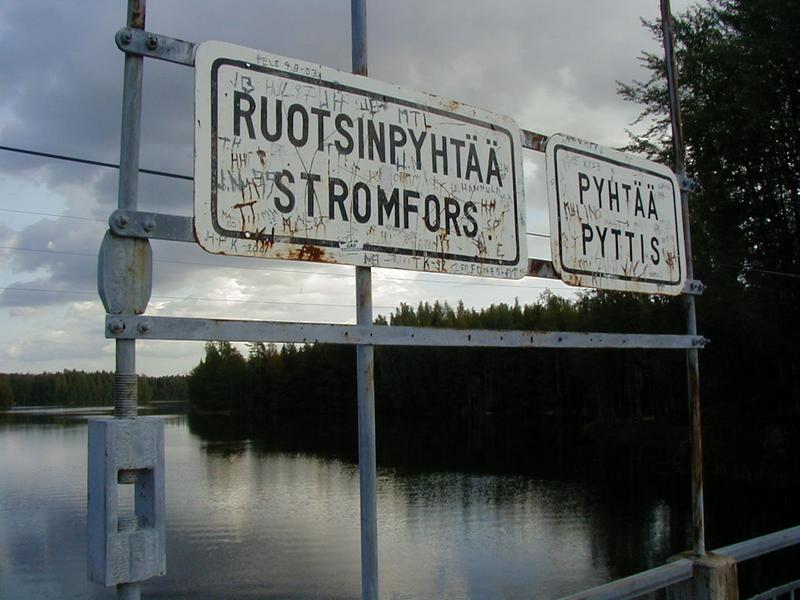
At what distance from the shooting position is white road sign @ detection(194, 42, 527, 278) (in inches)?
104

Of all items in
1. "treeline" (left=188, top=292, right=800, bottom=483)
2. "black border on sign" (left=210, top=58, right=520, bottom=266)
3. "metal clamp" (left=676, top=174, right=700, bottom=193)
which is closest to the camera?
"black border on sign" (left=210, top=58, right=520, bottom=266)

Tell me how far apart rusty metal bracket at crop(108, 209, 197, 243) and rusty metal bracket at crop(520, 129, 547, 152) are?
1.88m

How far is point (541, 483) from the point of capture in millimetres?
38812

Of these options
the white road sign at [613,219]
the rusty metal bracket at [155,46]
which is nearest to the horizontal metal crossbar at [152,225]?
the rusty metal bracket at [155,46]

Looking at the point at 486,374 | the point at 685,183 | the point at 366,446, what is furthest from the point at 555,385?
the point at 366,446

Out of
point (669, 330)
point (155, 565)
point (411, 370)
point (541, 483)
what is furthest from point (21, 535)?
point (411, 370)

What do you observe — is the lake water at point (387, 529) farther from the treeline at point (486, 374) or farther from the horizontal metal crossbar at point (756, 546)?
the horizontal metal crossbar at point (756, 546)

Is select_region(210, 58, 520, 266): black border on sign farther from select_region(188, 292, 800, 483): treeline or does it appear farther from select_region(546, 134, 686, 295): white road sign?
select_region(188, 292, 800, 483): treeline

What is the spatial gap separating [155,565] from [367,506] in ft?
2.80

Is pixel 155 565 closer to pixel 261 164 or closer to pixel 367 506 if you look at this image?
pixel 367 506

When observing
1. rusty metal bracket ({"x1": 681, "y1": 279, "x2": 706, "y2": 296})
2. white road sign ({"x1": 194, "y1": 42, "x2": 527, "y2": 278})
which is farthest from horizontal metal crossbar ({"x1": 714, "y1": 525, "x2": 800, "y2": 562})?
white road sign ({"x1": 194, "y1": 42, "x2": 527, "y2": 278})

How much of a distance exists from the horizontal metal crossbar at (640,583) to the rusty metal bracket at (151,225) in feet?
7.05

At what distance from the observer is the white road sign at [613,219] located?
12.8ft

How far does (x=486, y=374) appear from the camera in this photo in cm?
9262
